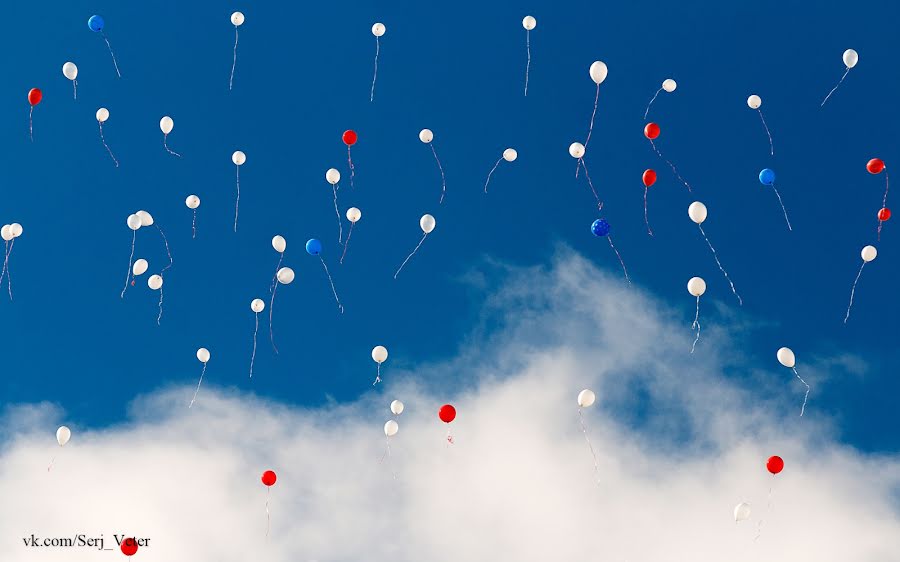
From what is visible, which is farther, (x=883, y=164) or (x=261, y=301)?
(x=261, y=301)

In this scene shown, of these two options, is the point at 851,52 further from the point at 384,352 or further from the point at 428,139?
the point at 384,352

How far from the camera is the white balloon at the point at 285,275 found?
454 inches

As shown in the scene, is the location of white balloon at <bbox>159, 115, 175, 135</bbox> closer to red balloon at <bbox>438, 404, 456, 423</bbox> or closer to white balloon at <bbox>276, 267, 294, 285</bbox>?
white balloon at <bbox>276, 267, 294, 285</bbox>

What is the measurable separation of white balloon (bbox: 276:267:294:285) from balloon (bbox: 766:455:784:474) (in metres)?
5.28

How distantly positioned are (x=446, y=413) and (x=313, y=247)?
7.26ft

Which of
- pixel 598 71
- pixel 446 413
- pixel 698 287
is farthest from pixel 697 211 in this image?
pixel 446 413

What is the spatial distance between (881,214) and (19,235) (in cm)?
909

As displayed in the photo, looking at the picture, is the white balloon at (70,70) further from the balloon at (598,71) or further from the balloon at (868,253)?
the balloon at (868,253)

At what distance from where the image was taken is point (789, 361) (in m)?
10.9

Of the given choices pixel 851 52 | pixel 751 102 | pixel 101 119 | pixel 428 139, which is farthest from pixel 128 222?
pixel 851 52

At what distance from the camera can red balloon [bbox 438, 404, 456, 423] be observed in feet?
36.9

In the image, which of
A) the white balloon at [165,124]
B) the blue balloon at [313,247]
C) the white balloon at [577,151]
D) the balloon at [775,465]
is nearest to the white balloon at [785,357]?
the balloon at [775,465]

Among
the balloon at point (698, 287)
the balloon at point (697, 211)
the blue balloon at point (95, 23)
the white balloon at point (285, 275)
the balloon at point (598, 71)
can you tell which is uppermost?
the blue balloon at point (95, 23)

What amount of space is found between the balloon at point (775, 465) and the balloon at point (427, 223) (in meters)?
4.24
